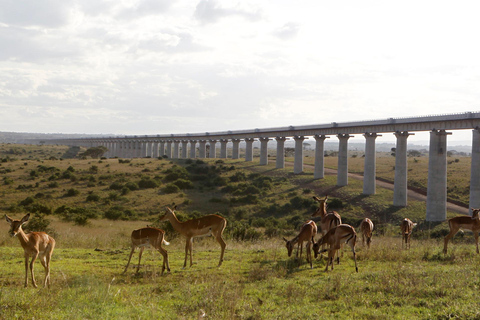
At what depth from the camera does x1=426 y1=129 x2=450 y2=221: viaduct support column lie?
147 ft

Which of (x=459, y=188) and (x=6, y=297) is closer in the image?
(x=6, y=297)

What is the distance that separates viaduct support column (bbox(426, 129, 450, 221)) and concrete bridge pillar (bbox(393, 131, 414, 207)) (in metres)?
5.85

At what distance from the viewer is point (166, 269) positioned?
618 inches

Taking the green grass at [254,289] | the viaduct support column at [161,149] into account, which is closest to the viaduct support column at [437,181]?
the green grass at [254,289]

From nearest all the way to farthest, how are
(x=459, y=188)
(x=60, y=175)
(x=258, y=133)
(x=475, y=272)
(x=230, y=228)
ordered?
(x=475, y=272), (x=230, y=228), (x=459, y=188), (x=60, y=175), (x=258, y=133)

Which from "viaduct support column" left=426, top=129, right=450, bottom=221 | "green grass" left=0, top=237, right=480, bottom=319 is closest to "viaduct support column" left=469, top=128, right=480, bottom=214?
"viaduct support column" left=426, top=129, right=450, bottom=221

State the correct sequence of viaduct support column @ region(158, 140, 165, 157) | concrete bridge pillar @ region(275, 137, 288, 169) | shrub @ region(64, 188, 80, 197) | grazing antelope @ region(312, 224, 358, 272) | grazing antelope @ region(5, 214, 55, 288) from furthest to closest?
viaduct support column @ region(158, 140, 165, 157) < concrete bridge pillar @ region(275, 137, 288, 169) < shrub @ region(64, 188, 80, 197) < grazing antelope @ region(312, 224, 358, 272) < grazing antelope @ region(5, 214, 55, 288)

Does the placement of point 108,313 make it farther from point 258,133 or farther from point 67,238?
point 258,133

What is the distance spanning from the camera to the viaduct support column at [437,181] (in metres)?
44.9

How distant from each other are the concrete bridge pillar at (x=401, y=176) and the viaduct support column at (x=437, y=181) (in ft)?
19.2

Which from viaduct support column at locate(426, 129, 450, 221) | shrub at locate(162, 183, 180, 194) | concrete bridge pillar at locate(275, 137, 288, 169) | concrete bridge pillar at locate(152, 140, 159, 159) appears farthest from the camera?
concrete bridge pillar at locate(152, 140, 159, 159)

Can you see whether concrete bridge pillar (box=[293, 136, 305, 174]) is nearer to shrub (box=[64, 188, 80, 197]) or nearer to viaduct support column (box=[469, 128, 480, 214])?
viaduct support column (box=[469, 128, 480, 214])

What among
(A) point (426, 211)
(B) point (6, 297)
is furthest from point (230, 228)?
(A) point (426, 211)

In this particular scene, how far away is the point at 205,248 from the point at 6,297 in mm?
11770
